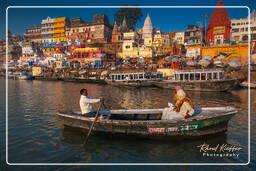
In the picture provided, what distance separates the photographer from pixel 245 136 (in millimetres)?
8641

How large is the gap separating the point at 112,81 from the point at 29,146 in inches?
1026

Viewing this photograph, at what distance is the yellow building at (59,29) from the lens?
77.6 m

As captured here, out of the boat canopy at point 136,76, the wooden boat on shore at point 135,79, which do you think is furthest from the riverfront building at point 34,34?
the wooden boat on shore at point 135,79

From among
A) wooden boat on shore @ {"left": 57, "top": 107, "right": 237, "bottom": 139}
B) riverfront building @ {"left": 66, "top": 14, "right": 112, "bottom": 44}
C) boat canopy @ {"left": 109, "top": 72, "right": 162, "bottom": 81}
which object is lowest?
wooden boat on shore @ {"left": 57, "top": 107, "right": 237, "bottom": 139}

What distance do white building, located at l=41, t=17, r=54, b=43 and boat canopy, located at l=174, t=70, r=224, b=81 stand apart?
67.2 metres

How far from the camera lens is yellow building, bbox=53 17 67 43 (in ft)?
254

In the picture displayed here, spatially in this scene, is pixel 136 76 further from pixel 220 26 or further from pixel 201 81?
pixel 220 26

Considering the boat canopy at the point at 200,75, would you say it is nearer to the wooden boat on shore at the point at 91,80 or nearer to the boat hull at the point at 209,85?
the boat hull at the point at 209,85

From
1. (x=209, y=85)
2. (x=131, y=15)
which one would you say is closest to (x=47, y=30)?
(x=131, y=15)

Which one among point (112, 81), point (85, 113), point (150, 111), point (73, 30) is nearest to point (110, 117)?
point (85, 113)

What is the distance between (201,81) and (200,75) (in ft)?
5.51

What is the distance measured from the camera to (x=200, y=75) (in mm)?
26797

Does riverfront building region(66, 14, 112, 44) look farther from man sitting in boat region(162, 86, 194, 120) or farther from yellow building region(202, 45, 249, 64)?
man sitting in boat region(162, 86, 194, 120)

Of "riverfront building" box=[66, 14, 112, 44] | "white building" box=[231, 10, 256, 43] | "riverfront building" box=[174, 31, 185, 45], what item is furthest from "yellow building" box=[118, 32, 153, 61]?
"white building" box=[231, 10, 256, 43]
